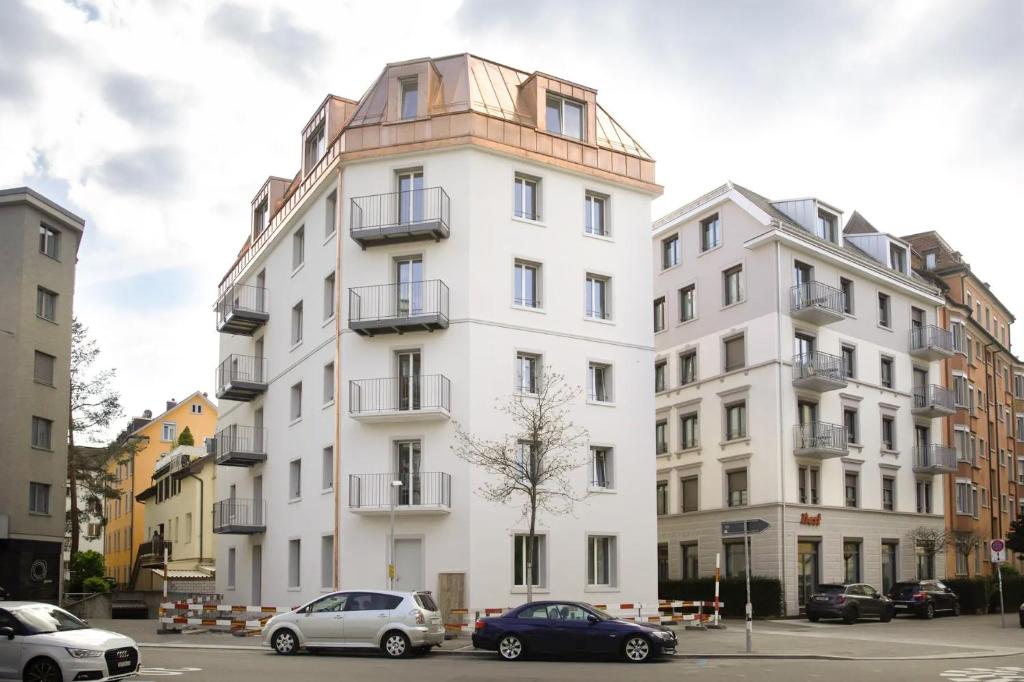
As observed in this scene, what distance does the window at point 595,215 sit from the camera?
3388 centimetres

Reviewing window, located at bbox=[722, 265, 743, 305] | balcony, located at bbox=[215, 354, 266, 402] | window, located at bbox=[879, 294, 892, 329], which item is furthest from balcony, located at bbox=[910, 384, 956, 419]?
balcony, located at bbox=[215, 354, 266, 402]

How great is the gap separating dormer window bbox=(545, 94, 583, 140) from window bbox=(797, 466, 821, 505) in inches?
647

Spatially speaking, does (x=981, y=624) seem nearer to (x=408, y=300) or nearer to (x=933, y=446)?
(x=933, y=446)

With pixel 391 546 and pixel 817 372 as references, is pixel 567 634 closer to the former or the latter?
pixel 391 546

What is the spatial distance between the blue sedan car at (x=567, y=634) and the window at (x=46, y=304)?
84.3ft

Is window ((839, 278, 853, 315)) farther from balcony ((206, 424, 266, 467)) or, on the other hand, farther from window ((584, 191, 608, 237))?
balcony ((206, 424, 266, 467))

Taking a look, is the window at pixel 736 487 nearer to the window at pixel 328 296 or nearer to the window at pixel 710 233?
the window at pixel 710 233

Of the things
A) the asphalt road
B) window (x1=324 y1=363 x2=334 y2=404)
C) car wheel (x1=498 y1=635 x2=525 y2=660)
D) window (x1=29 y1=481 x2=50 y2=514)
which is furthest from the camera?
window (x1=29 y1=481 x2=50 y2=514)

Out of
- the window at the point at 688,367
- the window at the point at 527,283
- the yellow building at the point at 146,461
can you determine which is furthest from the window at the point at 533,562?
the yellow building at the point at 146,461

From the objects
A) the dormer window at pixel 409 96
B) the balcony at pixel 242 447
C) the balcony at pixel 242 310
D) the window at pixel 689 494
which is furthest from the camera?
the window at pixel 689 494

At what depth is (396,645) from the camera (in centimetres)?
2233

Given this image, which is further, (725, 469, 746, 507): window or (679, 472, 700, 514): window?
(679, 472, 700, 514): window

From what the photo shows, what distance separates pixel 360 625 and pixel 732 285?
26.4m

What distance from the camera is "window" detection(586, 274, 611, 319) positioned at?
3353 centimetres
